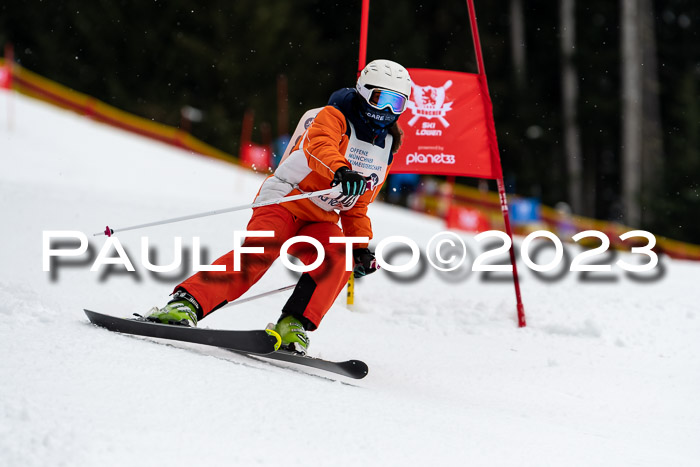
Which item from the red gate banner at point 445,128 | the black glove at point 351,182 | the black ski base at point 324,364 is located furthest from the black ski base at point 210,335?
the red gate banner at point 445,128

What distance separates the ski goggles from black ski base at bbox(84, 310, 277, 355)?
4.10 feet

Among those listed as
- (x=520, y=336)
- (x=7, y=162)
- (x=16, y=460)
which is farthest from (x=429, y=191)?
(x=16, y=460)

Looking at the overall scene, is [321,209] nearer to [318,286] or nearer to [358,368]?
[318,286]

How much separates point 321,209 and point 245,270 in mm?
500

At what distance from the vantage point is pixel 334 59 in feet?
99.1

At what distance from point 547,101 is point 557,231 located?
12.4 meters

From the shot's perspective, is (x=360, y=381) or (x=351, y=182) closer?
(x=351, y=182)

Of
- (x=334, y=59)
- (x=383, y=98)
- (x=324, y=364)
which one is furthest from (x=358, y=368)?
(x=334, y=59)

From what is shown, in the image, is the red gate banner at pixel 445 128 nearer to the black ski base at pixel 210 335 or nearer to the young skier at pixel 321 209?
the young skier at pixel 321 209

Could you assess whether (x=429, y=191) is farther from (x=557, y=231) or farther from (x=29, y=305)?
(x=29, y=305)

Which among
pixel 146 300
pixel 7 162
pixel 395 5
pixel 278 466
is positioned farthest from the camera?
pixel 395 5

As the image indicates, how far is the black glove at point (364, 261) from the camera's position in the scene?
4094 millimetres

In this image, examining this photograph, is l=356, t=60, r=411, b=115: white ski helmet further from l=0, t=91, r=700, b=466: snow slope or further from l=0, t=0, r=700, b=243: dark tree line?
l=0, t=0, r=700, b=243: dark tree line

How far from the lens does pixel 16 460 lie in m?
2.08
